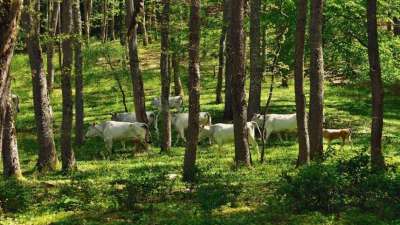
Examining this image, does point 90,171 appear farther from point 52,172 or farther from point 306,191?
point 306,191

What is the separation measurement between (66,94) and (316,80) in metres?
9.18

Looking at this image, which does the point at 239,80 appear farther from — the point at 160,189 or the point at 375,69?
the point at 160,189

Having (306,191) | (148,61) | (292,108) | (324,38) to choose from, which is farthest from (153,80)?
(306,191)

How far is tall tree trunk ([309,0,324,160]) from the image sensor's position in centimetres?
2058

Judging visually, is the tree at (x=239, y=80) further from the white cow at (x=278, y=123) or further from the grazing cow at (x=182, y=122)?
Result: the grazing cow at (x=182, y=122)

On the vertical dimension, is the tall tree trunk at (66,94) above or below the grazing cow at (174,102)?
above

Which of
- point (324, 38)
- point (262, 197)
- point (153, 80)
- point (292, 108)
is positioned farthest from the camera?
point (153, 80)

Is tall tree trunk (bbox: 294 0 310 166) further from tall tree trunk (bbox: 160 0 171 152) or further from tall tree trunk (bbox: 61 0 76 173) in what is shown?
tall tree trunk (bbox: 61 0 76 173)

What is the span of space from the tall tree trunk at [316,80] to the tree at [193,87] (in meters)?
4.22

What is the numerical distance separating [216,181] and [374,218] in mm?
5968

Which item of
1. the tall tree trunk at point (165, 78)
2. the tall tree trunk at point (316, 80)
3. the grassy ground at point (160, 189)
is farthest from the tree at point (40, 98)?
the tall tree trunk at point (316, 80)

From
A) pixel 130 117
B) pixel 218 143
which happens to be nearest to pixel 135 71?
pixel 218 143

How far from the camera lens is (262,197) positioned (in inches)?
676

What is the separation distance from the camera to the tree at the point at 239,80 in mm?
20828
